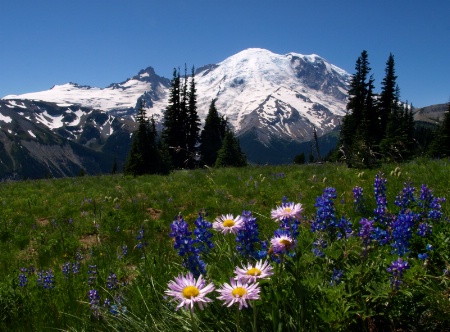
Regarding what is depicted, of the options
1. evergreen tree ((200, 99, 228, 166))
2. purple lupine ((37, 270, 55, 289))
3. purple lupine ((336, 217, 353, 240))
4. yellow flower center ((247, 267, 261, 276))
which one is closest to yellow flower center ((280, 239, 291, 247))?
yellow flower center ((247, 267, 261, 276))

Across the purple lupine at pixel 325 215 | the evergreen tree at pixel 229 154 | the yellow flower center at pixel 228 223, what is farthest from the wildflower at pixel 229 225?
the evergreen tree at pixel 229 154

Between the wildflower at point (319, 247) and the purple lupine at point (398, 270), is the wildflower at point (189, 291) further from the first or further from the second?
the wildflower at point (319, 247)

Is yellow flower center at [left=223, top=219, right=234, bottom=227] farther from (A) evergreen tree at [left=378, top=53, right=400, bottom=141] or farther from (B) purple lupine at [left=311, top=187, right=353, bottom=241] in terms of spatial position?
(A) evergreen tree at [left=378, top=53, right=400, bottom=141]

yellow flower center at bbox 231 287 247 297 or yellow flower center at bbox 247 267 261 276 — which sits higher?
yellow flower center at bbox 247 267 261 276

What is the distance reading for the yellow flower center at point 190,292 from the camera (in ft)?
6.31

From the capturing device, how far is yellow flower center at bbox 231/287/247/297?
1.91m

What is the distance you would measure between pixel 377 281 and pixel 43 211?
1024 cm

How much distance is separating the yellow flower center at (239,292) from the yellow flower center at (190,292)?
18 centimetres

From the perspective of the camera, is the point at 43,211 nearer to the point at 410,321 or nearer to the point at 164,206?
the point at 164,206

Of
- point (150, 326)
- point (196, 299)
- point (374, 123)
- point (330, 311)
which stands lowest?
point (150, 326)

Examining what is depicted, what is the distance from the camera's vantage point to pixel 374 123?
58.0m

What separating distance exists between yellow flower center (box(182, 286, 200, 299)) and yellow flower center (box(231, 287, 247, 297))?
0.60 ft

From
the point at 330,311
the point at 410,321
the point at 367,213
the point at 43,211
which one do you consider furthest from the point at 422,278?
the point at 43,211

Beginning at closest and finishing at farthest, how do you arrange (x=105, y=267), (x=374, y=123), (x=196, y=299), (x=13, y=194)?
(x=196, y=299) → (x=105, y=267) → (x=13, y=194) → (x=374, y=123)
